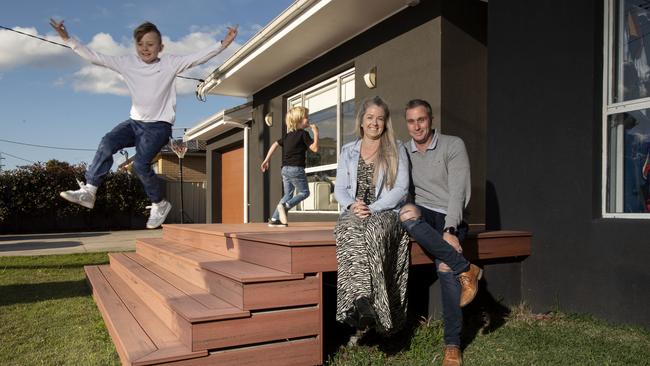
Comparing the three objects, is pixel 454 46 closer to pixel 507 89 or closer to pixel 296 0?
pixel 507 89

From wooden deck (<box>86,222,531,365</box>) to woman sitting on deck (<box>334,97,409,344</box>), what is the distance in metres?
0.27

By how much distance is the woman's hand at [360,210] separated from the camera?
3270 mm

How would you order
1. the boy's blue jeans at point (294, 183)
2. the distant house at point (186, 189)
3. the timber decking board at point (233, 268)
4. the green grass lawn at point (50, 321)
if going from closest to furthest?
the timber decking board at point (233, 268) → the green grass lawn at point (50, 321) → the boy's blue jeans at point (294, 183) → the distant house at point (186, 189)

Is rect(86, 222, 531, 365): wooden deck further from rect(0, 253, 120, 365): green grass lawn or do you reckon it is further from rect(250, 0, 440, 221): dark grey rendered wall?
rect(250, 0, 440, 221): dark grey rendered wall

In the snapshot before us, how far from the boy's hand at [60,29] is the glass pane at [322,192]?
4961mm

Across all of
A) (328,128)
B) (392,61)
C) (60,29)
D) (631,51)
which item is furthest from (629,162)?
(328,128)

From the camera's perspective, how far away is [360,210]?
328 centimetres

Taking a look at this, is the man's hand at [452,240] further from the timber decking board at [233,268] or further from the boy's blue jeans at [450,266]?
the timber decking board at [233,268]

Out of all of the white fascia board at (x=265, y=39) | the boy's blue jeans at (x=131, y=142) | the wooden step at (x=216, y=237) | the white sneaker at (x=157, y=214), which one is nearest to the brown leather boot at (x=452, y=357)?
the wooden step at (x=216, y=237)

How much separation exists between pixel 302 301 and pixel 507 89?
3045 millimetres

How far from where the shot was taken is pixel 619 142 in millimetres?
4152

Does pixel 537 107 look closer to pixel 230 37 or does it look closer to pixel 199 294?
pixel 230 37

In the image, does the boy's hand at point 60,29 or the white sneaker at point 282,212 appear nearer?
the boy's hand at point 60,29

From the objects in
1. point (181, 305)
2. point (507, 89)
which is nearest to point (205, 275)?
point (181, 305)
